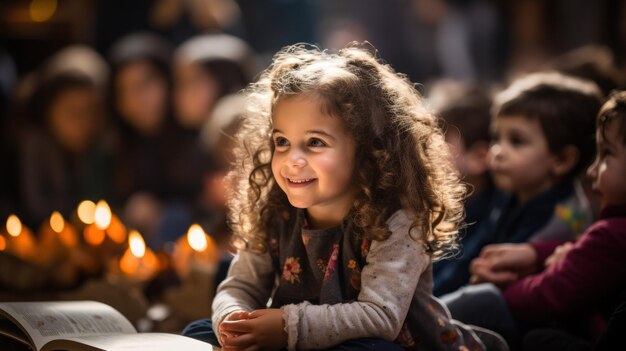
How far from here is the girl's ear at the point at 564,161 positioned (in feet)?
6.91

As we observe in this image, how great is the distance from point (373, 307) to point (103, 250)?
1.23 meters

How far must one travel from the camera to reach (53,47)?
16.9ft

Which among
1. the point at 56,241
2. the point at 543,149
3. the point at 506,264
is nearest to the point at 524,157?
the point at 543,149

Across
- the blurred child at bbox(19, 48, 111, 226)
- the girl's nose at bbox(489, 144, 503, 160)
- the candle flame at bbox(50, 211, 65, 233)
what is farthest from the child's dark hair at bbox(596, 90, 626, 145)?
the blurred child at bbox(19, 48, 111, 226)

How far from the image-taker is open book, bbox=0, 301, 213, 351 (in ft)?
4.87

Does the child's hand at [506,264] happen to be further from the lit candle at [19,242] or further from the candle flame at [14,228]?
the candle flame at [14,228]

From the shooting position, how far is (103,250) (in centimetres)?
251

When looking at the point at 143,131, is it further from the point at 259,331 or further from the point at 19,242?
the point at 259,331

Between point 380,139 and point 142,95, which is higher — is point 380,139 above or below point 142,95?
below

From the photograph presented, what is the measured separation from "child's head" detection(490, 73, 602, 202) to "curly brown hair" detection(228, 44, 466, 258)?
0.49m

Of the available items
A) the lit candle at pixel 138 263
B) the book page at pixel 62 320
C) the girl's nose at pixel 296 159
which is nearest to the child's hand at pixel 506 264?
the girl's nose at pixel 296 159

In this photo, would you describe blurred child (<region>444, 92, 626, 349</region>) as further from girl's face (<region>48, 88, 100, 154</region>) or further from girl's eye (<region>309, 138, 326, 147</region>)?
girl's face (<region>48, 88, 100, 154</region>)

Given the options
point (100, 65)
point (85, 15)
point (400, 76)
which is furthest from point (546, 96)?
point (85, 15)

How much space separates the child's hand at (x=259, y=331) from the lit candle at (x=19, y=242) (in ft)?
3.65
